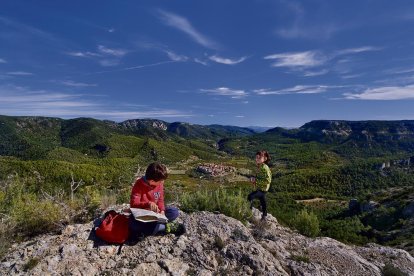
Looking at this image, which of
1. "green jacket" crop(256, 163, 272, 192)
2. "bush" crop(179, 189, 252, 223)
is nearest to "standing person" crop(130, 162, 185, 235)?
"bush" crop(179, 189, 252, 223)

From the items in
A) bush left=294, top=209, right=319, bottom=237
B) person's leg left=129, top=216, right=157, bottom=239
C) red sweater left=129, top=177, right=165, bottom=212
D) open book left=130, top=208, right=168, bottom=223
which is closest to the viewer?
open book left=130, top=208, right=168, bottom=223

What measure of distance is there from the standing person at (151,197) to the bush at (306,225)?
5.37m

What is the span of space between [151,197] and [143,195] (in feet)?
0.64

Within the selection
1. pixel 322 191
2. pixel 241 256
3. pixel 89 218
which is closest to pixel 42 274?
pixel 89 218

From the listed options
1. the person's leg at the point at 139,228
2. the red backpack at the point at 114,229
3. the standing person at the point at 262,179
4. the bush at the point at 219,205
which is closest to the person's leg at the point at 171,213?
the person's leg at the point at 139,228

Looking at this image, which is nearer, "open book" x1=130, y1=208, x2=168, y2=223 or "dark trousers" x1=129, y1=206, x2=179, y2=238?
"open book" x1=130, y1=208, x2=168, y2=223

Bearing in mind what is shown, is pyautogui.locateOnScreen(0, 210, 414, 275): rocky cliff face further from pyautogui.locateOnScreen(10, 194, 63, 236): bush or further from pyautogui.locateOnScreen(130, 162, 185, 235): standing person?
pyautogui.locateOnScreen(10, 194, 63, 236): bush

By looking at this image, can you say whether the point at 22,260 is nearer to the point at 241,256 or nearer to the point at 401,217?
the point at 241,256

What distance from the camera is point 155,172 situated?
7969mm

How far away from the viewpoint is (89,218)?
955 cm

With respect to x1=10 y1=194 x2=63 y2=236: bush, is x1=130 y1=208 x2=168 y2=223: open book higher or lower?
higher

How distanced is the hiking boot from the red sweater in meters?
0.43

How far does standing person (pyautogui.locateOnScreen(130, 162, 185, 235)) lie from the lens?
26.2 ft

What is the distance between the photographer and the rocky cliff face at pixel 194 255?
7.23m
